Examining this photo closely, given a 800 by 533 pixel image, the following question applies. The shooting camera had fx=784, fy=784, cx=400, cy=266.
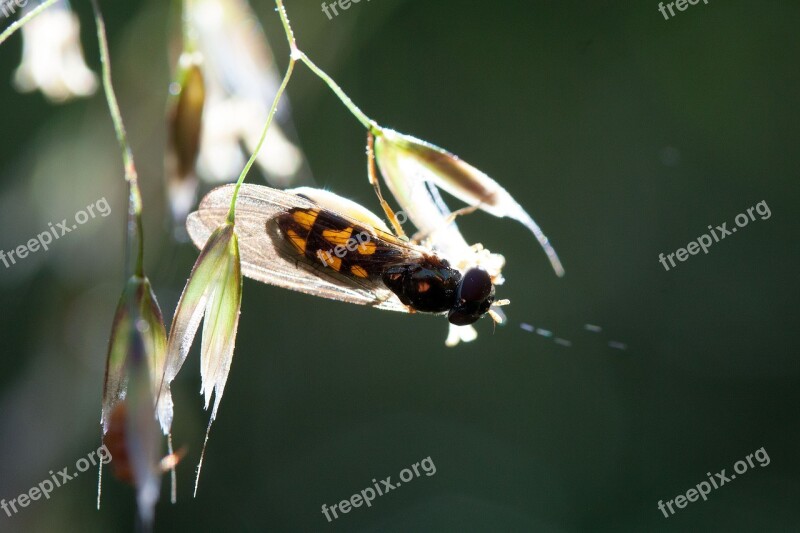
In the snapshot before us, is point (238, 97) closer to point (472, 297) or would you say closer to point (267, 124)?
point (267, 124)

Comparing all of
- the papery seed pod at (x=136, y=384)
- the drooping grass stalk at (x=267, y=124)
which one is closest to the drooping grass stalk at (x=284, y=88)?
the drooping grass stalk at (x=267, y=124)

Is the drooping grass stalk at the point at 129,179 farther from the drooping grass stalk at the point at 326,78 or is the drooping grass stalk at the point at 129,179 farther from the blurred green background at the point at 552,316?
the blurred green background at the point at 552,316

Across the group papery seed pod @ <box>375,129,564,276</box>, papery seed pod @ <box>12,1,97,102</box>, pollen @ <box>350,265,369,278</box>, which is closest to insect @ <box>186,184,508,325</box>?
pollen @ <box>350,265,369,278</box>

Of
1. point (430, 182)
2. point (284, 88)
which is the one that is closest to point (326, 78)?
point (284, 88)

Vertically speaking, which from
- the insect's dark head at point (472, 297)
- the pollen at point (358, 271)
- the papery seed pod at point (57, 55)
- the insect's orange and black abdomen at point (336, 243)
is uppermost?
the papery seed pod at point (57, 55)

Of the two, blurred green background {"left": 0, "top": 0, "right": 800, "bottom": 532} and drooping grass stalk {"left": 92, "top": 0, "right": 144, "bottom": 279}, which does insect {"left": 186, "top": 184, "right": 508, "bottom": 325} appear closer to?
drooping grass stalk {"left": 92, "top": 0, "right": 144, "bottom": 279}

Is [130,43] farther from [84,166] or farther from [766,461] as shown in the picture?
[766,461]
